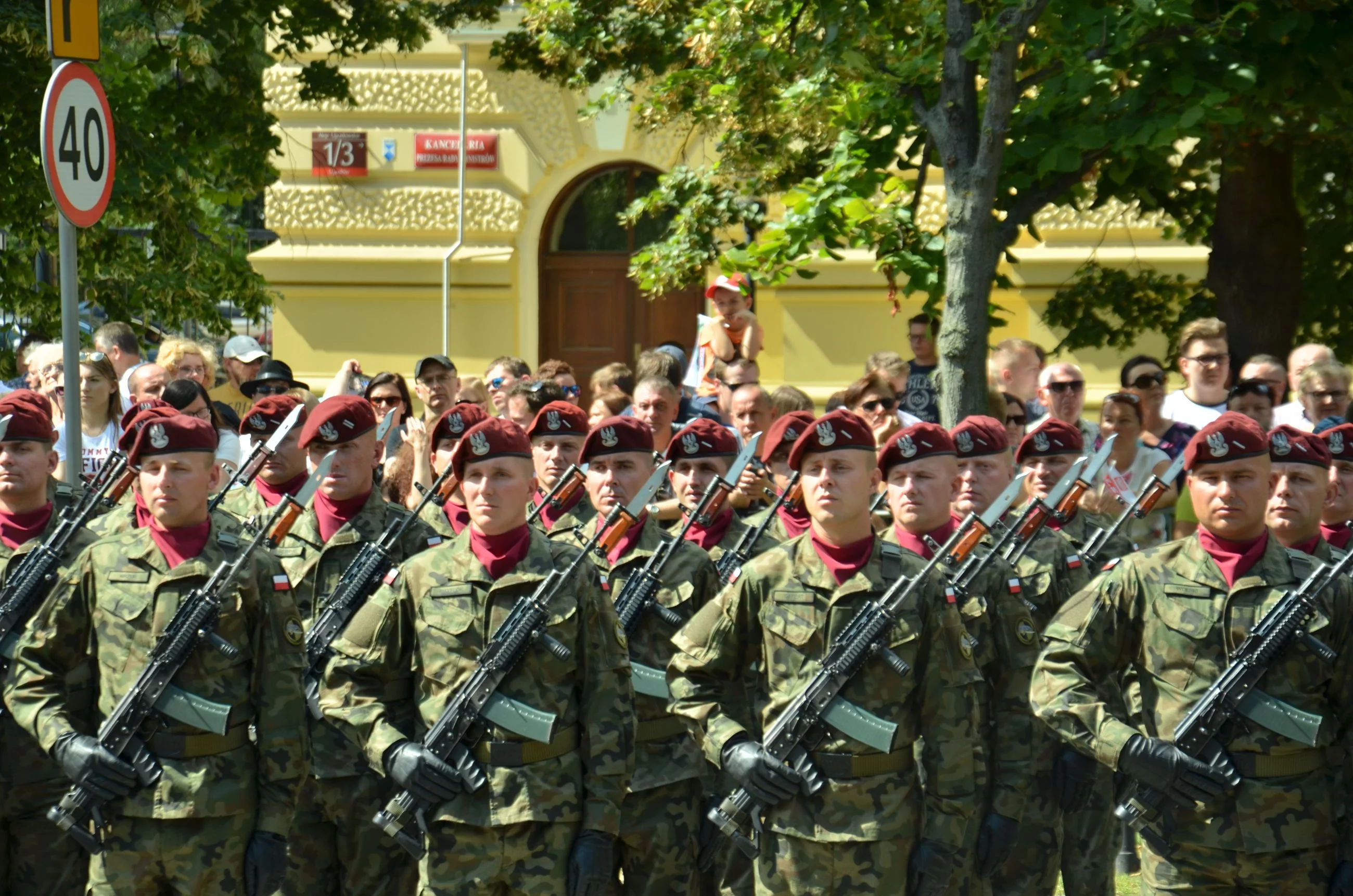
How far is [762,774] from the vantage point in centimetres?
539

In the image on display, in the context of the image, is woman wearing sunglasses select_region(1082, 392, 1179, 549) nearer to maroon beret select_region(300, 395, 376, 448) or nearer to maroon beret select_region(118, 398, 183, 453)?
maroon beret select_region(300, 395, 376, 448)

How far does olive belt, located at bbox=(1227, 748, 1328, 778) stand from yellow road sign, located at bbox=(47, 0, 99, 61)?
17.0 feet

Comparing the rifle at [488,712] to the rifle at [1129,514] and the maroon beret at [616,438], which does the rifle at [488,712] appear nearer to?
the maroon beret at [616,438]

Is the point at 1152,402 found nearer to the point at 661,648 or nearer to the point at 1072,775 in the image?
the point at 1072,775

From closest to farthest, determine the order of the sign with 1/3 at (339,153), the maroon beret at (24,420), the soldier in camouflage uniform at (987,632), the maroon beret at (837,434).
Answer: the maroon beret at (837,434) → the soldier in camouflage uniform at (987,632) → the maroon beret at (24,420) → the sign with 1/3 at (339,153)

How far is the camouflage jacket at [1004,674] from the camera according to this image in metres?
6.49

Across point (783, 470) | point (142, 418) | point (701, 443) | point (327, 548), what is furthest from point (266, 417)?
point (783, 470)

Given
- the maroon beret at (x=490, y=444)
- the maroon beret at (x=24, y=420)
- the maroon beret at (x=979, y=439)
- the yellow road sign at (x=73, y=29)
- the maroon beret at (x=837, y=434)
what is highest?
the yellow road sign at (x=73, y=29)

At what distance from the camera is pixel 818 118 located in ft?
32.5

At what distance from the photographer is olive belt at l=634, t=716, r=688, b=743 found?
640cm

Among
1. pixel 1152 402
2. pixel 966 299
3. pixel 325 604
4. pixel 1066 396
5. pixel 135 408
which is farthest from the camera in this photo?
pixel 1152 402

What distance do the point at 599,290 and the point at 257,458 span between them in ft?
34.7

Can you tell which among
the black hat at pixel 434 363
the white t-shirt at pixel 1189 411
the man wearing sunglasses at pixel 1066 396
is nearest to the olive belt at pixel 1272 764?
the man wearing sunglasses at pixel 1066 396

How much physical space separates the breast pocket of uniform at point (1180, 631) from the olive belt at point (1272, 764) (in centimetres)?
27
